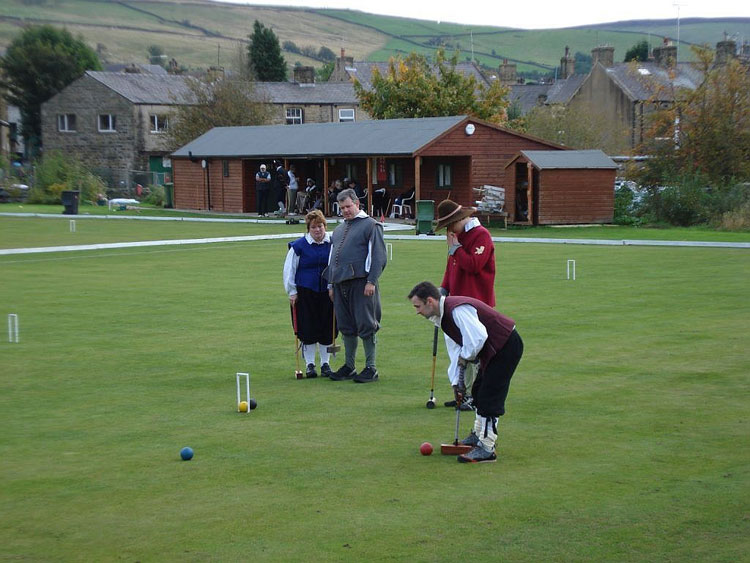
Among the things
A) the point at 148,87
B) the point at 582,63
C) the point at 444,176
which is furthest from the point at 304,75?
the point at 582,63

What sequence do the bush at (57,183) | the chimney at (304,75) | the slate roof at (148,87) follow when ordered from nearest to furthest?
the bush at (57,183)
the slate roof at (148,87)
the chimney at (304,75)

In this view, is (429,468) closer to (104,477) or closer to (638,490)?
(638,490)

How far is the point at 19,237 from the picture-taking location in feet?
112

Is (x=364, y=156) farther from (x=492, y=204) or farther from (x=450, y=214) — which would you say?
(x=450, y=214)

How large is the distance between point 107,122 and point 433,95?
27.0 meters

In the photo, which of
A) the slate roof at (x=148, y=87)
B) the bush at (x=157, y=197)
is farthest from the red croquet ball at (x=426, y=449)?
the slate roof at (x=148, y=87)

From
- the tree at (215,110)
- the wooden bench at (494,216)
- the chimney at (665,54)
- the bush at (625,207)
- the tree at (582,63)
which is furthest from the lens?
the tree at (582,63)

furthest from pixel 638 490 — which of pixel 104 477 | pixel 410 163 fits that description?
pixel 410 163

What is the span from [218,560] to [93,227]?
35.0m

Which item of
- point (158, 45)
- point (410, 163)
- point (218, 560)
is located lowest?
point (218, 560)

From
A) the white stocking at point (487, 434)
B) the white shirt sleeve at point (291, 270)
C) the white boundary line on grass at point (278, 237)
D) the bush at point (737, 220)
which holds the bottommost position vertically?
the white stocking at point (487, 434)

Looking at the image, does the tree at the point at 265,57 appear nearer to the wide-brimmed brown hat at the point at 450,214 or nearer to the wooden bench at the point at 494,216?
the wooden bench at the point at 494,216

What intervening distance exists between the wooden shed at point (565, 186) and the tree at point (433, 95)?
1863cm

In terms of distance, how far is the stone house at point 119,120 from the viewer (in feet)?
233
